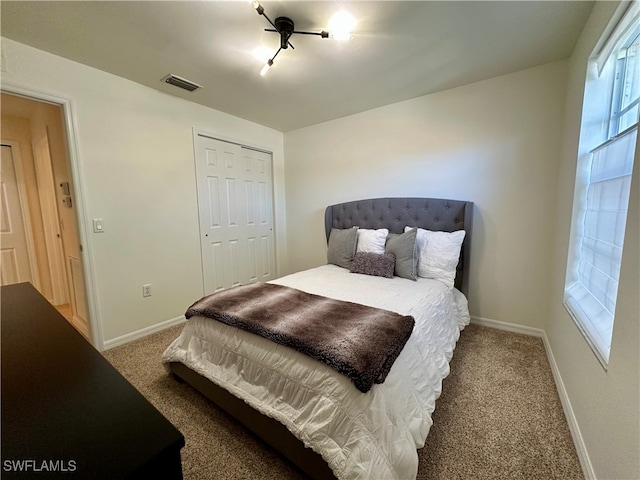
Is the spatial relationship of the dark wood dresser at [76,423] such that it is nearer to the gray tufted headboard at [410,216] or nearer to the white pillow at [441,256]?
the white pillow at [441,256]

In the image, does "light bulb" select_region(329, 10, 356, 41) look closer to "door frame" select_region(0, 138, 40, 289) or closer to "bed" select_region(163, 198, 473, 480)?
"bed" select_region(163, 198, 473, 480)

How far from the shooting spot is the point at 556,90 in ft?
7.02

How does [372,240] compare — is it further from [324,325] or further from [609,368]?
[609,368]

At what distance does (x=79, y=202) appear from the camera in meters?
2.13

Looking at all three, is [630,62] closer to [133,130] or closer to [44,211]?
[133,130]

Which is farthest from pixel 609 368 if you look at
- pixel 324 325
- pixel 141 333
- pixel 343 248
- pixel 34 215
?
pixel 34 215

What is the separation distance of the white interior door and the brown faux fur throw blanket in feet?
10.3

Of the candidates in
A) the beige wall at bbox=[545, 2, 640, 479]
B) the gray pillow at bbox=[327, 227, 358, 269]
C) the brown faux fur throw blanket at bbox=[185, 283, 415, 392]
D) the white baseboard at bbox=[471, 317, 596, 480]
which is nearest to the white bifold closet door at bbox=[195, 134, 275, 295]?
the gray pillow at bbox=[327, 227, 358, 269]

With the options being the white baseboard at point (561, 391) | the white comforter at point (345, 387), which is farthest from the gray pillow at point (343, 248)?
the white baseboard at point (561, 391)

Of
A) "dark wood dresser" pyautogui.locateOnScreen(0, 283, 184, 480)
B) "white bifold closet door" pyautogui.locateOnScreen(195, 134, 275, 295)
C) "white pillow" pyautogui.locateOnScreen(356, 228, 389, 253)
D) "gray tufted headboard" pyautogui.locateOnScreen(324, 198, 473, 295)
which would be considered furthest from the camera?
"white bifold closet door" pyautogui.locateOnScreen(195, 134, 275, 295)

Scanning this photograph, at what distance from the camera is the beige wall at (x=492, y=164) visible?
7.36 feet

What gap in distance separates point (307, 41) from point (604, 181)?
2.01 meters

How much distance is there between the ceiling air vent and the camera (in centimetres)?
229

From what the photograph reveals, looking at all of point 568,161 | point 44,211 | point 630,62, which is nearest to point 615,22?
point 630,62
